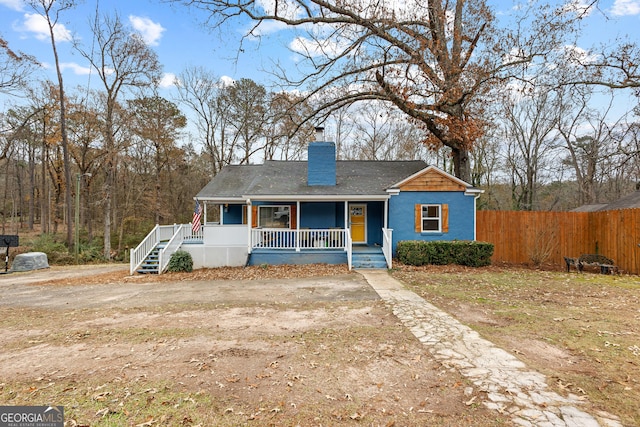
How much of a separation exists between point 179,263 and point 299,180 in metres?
6.16

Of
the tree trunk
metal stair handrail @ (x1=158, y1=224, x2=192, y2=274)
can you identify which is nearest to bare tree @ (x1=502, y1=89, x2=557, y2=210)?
the tree trunk

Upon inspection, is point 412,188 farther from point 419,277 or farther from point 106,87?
point 106,87

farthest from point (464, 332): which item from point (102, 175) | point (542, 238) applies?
point (102, 175)

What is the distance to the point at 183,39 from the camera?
41.4 ft

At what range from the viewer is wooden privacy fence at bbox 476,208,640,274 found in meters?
12.0

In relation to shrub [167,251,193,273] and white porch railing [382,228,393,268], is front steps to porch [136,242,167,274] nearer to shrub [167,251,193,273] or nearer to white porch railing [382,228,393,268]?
shrub [167,251,193,273]

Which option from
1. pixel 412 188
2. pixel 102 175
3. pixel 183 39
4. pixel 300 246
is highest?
pixel 183 39

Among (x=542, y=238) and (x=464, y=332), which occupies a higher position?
(x=542, y=238)

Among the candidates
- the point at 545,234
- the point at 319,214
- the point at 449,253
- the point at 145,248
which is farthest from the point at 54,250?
the point at 545,234

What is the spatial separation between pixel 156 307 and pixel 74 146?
71.9 ft

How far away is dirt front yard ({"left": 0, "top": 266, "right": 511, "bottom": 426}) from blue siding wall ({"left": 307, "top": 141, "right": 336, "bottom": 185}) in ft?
23.4

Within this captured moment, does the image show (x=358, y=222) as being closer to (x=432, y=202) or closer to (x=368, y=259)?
(x=368, y=259)

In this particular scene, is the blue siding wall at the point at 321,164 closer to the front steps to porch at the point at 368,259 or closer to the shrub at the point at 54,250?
the front steps to porch at the point at 368,259

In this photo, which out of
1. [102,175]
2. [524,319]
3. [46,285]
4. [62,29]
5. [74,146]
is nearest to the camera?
[524,319]
